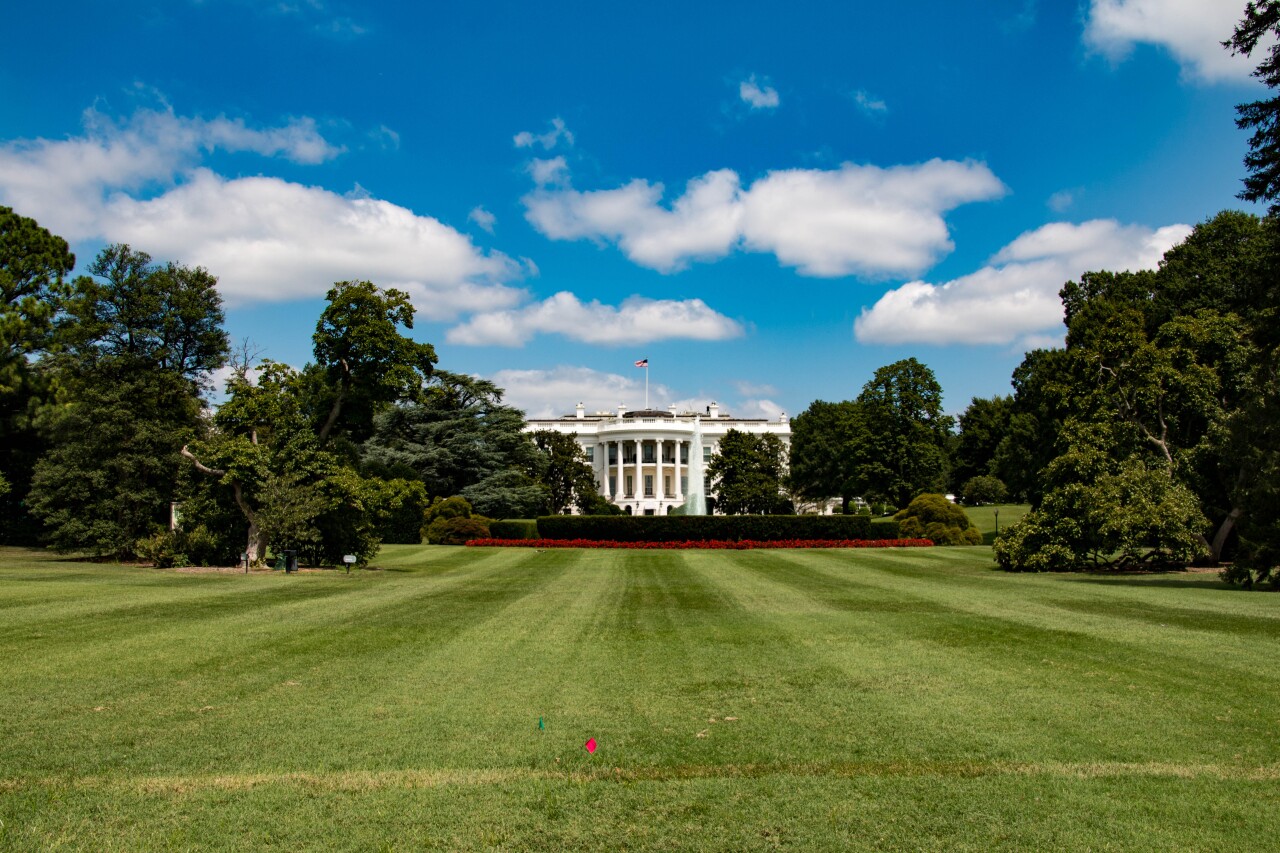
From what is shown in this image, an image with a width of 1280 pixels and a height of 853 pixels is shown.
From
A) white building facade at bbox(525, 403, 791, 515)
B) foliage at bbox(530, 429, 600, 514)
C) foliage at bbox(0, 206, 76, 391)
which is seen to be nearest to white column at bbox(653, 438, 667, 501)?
white building facade at bbox(525, 403, 791, 515)

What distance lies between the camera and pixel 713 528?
38.8 metres

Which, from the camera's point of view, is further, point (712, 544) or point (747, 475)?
point (747, 475)

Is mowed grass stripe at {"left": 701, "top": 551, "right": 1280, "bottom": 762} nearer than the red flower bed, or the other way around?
mowed grass stripe at {"left": 701, "top": 551, "right": 1280, "bottom": 762}

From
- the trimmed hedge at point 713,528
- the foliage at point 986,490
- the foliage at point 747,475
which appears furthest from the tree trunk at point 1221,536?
the foliage at point 986,490

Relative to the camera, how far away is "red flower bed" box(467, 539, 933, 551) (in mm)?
37312

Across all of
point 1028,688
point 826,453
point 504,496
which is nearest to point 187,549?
point 1028,688

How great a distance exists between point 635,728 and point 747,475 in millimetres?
58659

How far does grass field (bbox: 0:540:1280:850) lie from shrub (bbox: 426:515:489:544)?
28.5 meters

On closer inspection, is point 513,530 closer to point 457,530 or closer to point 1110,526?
point 457,530

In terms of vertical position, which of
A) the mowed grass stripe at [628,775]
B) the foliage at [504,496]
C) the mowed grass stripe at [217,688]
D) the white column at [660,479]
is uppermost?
the white column at [660,479]

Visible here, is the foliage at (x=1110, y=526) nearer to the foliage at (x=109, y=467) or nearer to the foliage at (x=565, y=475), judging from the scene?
the foliage at (x=109, y=467)

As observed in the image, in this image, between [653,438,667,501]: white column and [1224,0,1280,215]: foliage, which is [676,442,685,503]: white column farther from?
[1224,0,1280,215]: foliage

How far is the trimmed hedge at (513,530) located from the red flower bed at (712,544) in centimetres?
181

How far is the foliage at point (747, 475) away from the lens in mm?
63750
